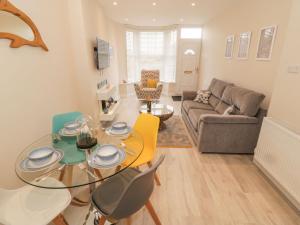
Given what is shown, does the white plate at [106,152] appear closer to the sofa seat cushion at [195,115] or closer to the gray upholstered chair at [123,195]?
the gray upholstered chair at [123,195]

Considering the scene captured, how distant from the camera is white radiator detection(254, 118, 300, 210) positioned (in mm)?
1637

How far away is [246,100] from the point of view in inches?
99.7

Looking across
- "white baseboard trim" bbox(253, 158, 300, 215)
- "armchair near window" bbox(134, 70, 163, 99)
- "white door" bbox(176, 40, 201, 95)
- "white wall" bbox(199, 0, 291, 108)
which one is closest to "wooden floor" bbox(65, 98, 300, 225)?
"white baseboard trim" bbox(253, 158, 300, 215)

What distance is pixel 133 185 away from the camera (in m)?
1.02

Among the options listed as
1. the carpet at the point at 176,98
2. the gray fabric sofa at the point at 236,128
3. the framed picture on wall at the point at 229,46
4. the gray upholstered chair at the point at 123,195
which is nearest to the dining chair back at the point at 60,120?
the gray upholstered chair at the point at 123,195

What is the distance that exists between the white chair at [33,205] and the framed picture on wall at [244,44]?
11.9 ft

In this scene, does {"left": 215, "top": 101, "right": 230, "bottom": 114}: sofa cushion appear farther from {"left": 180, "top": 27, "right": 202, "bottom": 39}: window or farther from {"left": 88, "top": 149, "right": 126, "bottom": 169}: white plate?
{"left": 180, "top": 27, "right": 202, "bottom": 39}: window

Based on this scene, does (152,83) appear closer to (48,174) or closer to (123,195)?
(48,174)

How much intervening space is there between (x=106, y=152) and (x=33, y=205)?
2.09ft

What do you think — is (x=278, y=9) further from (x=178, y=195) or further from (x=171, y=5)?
(x=178, y=195)

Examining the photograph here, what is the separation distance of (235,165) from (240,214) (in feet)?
2.85

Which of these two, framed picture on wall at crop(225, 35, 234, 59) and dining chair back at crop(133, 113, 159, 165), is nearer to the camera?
dining chair back at crop(133, 113, 159, 165)

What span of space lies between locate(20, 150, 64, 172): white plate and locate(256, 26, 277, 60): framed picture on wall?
124 inches

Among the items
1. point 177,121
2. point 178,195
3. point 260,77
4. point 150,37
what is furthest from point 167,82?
point 178,195
